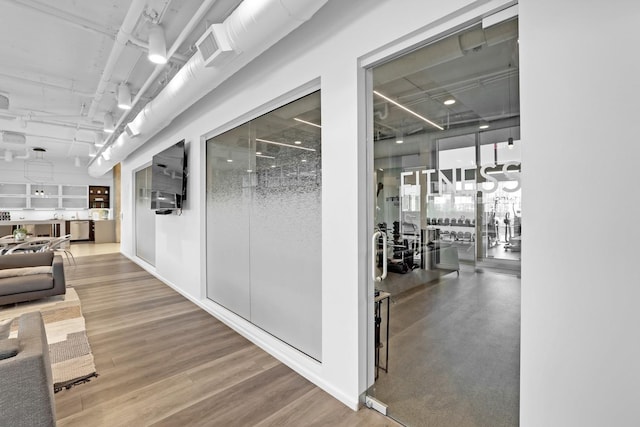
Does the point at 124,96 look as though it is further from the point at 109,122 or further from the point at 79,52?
the point at 109,122

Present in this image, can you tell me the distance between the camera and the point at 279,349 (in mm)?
2959

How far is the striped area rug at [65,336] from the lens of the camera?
8.52 feet

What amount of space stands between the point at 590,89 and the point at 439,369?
6.54 ft

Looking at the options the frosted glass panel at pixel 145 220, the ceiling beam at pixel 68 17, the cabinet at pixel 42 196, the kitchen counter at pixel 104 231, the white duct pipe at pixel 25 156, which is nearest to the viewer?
the ceiling beam at pixel 68 17

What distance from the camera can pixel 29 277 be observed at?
4441 mm

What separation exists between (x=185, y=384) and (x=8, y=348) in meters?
1.29

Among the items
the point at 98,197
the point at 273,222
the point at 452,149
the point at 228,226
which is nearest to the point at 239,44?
the point at 273,222

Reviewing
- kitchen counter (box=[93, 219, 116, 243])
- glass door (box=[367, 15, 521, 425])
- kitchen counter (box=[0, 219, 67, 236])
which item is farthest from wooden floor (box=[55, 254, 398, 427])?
kitchen counter (box=[0, 219, 67, 236])

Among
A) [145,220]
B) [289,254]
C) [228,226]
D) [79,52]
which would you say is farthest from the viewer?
[145,220]

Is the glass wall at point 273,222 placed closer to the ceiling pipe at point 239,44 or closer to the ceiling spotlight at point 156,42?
the ceiling pipe at point 239,44

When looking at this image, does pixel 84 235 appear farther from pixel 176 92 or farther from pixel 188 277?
pixel 176 92

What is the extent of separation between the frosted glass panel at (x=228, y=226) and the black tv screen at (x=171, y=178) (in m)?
0.57

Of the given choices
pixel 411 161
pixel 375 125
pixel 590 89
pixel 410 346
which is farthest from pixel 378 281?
pixel 590 89

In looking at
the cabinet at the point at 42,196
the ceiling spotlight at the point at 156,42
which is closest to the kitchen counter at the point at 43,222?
the cabinet at the point at 42,196
